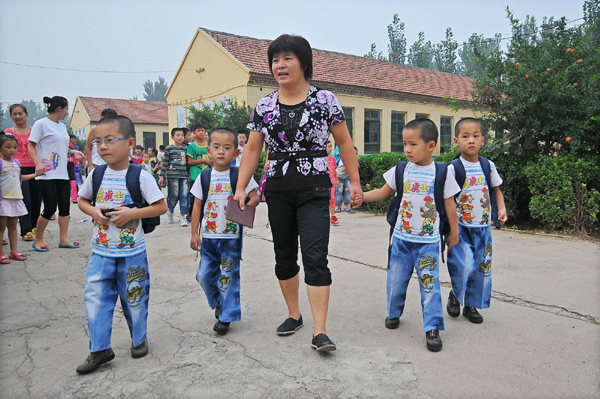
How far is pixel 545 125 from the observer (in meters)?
6.92

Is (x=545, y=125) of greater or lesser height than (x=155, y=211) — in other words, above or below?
above

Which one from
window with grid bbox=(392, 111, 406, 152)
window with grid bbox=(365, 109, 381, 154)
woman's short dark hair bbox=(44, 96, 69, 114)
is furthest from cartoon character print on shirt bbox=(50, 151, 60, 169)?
window with grid bbox=(392, 111, 406, 152)

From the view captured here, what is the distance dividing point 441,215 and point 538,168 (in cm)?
429

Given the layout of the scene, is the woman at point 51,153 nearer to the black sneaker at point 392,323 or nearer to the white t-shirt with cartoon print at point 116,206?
the white t-shirt with cartoon print at point 116,206

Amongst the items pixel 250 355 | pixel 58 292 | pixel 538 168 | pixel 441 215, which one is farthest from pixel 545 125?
pixel 58 292

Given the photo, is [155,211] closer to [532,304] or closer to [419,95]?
[532,304]

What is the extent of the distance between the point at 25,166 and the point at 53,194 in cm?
81

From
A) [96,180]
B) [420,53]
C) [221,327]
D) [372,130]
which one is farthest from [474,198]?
[420,53]

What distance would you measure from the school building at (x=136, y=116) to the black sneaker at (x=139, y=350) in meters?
35.9

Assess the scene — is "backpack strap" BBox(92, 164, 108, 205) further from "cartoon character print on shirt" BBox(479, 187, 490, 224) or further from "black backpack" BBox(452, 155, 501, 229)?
"cartoon character print on shirt" BBox(479, 187, 490, 224)

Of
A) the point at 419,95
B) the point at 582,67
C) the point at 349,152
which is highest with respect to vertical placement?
the point at 419,95

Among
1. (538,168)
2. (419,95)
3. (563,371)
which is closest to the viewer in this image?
(563,371)

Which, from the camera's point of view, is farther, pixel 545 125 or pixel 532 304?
pixel 545 125

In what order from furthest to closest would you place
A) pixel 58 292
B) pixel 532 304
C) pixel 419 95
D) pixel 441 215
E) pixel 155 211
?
pixel 419 95, pixel 58 292, pixel 532 304, pixel 441 215, pixel 155 211
